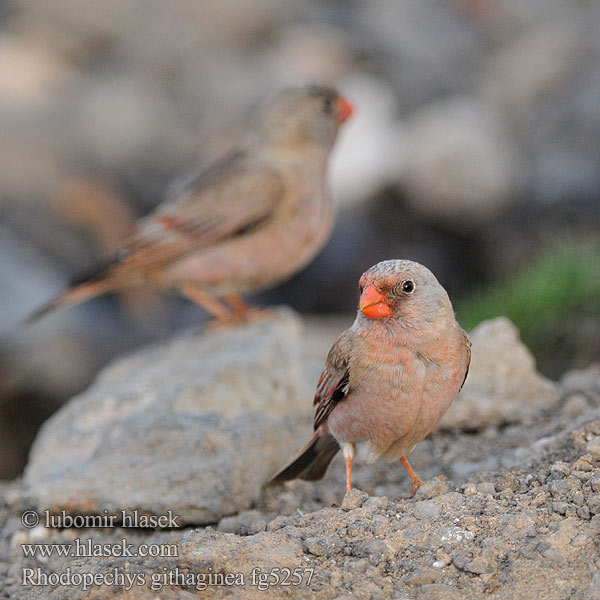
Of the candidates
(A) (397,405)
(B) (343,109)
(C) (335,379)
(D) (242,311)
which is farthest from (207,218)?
(A) (397,405)

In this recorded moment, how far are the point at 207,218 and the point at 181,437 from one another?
2.27 metres

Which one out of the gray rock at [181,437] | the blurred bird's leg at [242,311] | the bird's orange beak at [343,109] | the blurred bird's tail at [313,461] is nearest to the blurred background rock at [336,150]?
the blurred bird's leg at [242,311]

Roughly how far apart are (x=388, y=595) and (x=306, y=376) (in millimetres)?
2293

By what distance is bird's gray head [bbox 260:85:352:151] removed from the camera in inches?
259

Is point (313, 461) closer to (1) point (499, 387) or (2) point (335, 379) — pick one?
(2) point (335, 379)

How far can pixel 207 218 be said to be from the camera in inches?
249

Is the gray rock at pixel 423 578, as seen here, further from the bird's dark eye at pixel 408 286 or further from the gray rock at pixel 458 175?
the gray rock at pixel 458 175

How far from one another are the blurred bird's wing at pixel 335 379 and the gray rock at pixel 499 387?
1.14m

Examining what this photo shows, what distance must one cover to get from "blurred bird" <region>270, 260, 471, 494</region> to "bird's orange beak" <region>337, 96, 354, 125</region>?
3.37 metres

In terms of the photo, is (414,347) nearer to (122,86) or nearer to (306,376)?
(306,376)

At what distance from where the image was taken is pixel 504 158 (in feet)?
40.7

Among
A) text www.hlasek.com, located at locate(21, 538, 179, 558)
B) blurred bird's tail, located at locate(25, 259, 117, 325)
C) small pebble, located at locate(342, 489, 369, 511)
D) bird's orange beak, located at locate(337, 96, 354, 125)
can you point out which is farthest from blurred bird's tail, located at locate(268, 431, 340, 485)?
bird's orange beak, located at locate(337, 96, 354, 125)

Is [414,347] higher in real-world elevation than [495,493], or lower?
higher

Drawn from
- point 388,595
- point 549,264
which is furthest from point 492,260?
point 388,595
